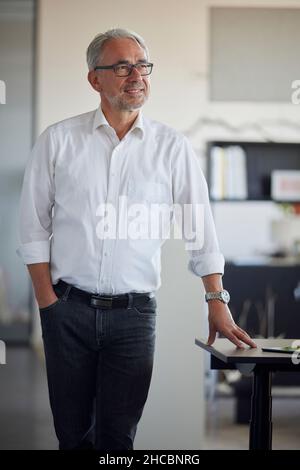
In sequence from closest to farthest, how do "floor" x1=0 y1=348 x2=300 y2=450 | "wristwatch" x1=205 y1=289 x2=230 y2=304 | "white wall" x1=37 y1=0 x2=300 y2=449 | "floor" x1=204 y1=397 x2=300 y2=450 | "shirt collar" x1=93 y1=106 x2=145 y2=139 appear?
1. "wristwatch" x1=205 y1=289 x2=230 y2=304
2. "shirt collar" x1=93 y1=106 x2=145 y2=139
3. "white wall" x1=37 y1=0 x2=300 y2=449
4. "floor" x1=0 y1=348 x2=300 y2=450
5. "floor" x1=204 y1=397 x2=300 y2=450

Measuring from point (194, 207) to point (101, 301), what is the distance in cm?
37

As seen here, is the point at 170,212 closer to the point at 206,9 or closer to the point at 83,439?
the point at 83,439

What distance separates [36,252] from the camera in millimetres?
2336

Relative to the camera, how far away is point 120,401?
2.35 meters

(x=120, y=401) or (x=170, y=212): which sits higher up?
(x=170, y=212)

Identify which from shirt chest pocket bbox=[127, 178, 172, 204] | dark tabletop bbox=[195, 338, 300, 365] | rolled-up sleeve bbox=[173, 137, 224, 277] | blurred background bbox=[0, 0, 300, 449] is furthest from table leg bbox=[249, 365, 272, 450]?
blurred background bbox=[0, 0, 300, 449]

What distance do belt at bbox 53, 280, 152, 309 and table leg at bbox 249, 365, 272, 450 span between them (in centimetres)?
39

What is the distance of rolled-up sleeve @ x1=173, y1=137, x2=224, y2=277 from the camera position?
2.33m

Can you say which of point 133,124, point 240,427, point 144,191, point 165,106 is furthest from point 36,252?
point 240,427

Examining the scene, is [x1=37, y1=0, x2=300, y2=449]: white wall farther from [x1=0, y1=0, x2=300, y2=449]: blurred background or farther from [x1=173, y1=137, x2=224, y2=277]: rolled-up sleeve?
[x1=173, y1=137, x2=224, y2=277]: rolled-up sleeve

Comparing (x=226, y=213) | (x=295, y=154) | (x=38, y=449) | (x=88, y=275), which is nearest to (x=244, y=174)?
(x=295, y=154)

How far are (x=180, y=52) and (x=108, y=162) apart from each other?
0.98 meters

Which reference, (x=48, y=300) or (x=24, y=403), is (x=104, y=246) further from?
(x=24, y=403)

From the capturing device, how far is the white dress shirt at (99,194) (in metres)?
2.32
